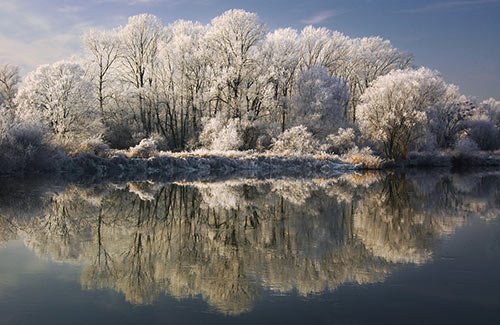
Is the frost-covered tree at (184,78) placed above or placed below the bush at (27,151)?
above

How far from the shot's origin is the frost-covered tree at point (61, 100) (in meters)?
35.4

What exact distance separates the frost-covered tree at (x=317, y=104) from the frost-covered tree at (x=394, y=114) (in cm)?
355

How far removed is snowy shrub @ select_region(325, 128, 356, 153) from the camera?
41.2 m

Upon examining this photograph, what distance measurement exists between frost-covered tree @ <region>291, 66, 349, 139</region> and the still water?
87.3 feet

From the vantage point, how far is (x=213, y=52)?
43.0 meters

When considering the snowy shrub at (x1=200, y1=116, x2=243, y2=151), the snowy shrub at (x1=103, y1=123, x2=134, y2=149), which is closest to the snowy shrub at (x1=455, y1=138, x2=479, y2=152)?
the snowy shrub at (x1=200, y1=116, x2=243, y2=151)

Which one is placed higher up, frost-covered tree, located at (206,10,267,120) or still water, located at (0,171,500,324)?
frost-covered tree, located at (206,10,267,120)

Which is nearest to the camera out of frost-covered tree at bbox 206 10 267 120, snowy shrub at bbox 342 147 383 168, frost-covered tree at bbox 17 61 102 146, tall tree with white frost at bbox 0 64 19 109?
frost-covered tree at bbox 17 61 102 146

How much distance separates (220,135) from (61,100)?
11779 mm

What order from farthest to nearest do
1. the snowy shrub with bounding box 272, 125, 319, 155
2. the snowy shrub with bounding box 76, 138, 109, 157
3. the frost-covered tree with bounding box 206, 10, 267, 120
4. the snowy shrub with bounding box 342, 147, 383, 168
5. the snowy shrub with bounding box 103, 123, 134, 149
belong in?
1. the frost-covered tree with bounding box 206, 10, 267, 120
2. the snowy shrub with bounding box 103, 123, 134, 149
3. the snowy shrub with bounding box 272, 125, 319, 155
4. the snowy shrub with bounding box 342, 147, 383, 168
5. the snowy shrub with bounding box 76, 138, 109, 157

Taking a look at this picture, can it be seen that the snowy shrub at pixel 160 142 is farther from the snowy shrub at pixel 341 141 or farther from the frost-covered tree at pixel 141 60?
the snowy shrub at pixel 341 141

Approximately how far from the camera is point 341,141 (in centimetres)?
4131

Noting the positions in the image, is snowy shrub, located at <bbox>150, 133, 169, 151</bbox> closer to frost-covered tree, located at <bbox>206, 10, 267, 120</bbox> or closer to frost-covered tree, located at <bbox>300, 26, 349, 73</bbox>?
frost-covered tree, located at <bbox>206, 10, 267, 120</bbox>

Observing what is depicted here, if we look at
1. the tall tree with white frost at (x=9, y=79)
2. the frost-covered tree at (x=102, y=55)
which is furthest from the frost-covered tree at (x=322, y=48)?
the tall tree with white frost at (x=9, y=79)
